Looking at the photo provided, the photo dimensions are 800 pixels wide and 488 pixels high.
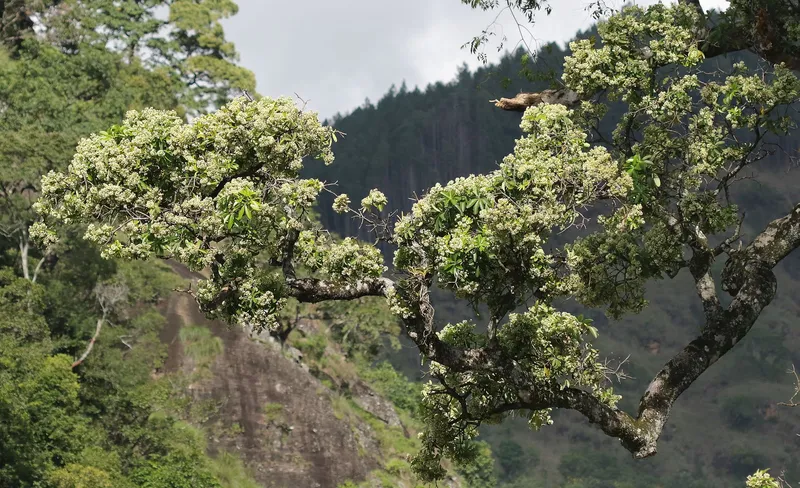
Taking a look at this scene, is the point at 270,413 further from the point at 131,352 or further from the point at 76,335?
the point at 76,335

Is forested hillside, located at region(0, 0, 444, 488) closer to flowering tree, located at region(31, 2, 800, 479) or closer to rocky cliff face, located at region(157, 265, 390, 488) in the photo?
rocky cliff face, located at region(157, 265, 390, 488)

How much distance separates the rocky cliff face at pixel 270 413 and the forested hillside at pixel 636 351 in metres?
23.9

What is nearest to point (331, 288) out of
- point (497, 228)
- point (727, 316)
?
point (497, 228)

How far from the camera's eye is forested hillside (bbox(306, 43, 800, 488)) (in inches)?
3826

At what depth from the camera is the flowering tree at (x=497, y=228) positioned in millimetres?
12547

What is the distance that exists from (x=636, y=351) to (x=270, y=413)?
84.4m

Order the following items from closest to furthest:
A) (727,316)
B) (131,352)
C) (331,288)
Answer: (331,288)
(727,316)
(131,352)

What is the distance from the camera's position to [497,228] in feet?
39.1

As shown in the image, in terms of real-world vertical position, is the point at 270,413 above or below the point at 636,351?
below

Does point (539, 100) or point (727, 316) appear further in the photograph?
point (539, 100)

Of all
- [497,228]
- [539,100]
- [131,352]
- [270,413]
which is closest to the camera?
[497,228]

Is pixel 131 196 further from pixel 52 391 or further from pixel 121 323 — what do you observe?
pixel 121 323

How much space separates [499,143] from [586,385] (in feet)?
486

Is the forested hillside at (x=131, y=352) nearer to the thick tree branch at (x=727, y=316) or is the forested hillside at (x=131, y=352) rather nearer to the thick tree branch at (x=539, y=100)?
the thick tree branch at (x=539, y=100)
